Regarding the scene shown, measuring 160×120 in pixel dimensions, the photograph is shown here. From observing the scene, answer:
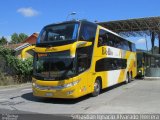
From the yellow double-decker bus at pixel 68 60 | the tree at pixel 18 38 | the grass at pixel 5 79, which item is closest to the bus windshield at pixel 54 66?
the yellow double-decker bus at pixel 68 60

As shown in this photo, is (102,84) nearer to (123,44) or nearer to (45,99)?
(45,99)

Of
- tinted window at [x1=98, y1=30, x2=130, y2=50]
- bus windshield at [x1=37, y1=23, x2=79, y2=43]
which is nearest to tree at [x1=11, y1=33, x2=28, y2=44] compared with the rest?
tinted window at [x1=98, y1=30, x2=130, y2=50]

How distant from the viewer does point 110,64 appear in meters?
20.2

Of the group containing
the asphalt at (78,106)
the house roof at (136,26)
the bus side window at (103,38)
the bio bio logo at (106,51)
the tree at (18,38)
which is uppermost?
the tree at (18,38)

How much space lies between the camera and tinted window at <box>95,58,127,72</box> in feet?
58.4

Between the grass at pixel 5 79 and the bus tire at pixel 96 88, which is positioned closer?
the bus tire at pixel 96 88

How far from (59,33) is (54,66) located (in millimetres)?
1788

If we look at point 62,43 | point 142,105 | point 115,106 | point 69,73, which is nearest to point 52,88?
point 69,73

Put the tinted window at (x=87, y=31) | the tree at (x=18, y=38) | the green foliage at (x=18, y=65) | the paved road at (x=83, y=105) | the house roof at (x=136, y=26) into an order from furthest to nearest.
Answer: the tree at (x=18, y=38), the house roof at (x=136, y=26), the green foliage at (x=18, y=65), the tinted window at (x=87, y=31), the paved road at (x=83, y=105)

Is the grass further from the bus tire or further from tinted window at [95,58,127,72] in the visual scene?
the bus tire

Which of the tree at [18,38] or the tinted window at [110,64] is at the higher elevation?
the tree at [18,38]

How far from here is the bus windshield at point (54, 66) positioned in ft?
48.1

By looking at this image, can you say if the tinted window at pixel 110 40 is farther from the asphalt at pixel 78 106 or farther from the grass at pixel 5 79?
the grass at pixel 5 79

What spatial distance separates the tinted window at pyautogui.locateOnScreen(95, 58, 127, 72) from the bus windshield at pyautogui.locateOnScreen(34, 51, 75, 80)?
2.95 meters
